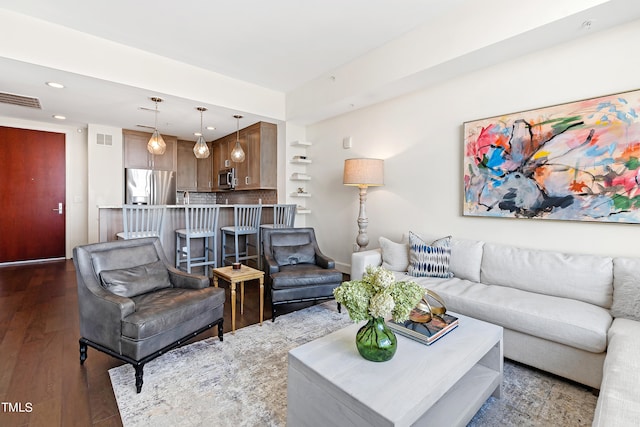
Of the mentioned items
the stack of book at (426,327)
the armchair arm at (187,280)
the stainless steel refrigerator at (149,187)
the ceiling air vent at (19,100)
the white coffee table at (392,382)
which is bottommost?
the white coffee table at (392,382)

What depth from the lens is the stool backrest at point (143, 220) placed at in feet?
11.3

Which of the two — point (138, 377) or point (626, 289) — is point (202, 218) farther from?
point (626, 289)

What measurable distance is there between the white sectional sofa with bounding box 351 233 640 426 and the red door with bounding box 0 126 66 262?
6333 millimetres

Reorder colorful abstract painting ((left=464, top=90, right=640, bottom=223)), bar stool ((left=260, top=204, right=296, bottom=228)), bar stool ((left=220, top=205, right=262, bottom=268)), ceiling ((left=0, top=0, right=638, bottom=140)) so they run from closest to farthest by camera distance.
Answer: colorful abstract painting ((left=464, top=90, right=640, bottom=223)) < ceiling ((left=0, top=0, right=638, bottom=140)) < bar stool ((left=220, top=205, right=262, bottom=268)) < bar stool ((left=260, top=204, right=296, bottom=228))

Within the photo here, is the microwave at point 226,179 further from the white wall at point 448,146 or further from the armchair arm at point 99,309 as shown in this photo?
the armchair arm at point 99,309

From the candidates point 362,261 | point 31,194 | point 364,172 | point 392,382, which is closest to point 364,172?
point 364,172

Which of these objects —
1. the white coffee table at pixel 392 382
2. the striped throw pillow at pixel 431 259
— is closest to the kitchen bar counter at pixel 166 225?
the striped throw pillow at pixel 431 259

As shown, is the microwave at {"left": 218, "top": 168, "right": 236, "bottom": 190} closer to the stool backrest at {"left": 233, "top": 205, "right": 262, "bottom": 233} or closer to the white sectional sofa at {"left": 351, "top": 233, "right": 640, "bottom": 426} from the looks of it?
the stool backrest at {"left": 233, "top": 205, "right": 262, "bottom": 233}

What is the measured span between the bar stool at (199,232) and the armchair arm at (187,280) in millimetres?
1229

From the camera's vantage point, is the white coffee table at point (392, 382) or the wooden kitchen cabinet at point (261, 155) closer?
the white coffee table at point (392, 382)

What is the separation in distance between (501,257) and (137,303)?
296cm

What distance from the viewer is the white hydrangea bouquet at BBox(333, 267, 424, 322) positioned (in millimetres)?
1370

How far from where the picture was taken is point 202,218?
12.9 ft

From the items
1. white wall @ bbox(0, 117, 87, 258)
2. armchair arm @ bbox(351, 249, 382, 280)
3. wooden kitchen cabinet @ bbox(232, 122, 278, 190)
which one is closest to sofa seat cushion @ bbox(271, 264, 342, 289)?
armchair arm @ bbox(351, 249, 382, 280)
